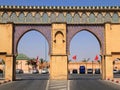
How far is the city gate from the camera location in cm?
3894

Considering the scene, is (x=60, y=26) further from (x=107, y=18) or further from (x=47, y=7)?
(x=107, y=18)

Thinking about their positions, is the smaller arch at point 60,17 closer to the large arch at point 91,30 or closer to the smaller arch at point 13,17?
the large arch at point 91,30

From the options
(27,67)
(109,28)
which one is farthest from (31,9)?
(27,67)

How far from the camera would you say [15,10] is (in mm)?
39719

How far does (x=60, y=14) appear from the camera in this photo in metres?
39.9

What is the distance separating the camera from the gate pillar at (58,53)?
38406 mm

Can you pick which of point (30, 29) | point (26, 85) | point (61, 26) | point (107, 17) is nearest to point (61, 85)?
point (26, 85)

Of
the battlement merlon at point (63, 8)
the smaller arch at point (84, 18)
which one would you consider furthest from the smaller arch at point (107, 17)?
the smaller arch at point (84, 18)

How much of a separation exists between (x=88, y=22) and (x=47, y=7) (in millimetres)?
4629

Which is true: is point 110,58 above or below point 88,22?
below

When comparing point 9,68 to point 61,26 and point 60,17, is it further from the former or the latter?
point 60,17

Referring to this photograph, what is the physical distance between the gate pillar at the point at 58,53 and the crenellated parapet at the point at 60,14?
3.80 ft

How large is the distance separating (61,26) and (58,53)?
9.39ft

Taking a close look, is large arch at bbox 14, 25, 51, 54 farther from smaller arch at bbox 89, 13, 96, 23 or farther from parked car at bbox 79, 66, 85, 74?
parked car at bbox 79, 66, 85, 74
